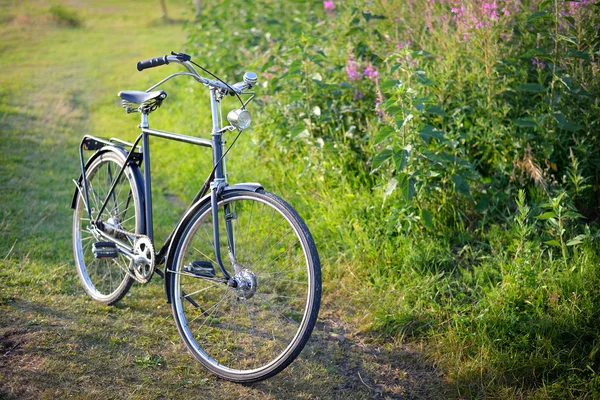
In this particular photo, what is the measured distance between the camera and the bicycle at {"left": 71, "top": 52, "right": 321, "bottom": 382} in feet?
10.3

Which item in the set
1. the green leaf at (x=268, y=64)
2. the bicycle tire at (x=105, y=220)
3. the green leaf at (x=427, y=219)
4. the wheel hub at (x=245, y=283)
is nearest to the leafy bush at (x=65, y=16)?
the green leaf at (x=268, y=64)

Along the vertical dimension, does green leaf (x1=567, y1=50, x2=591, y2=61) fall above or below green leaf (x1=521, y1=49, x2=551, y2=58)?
above

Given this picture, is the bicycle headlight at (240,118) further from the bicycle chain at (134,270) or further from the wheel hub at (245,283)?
the bicycle chain at (134,270)

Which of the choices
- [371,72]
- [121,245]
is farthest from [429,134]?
[121,245]

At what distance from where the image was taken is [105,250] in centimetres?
390

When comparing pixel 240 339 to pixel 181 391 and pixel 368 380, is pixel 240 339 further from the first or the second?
pixel 368 380

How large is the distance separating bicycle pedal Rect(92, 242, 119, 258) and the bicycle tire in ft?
0.18

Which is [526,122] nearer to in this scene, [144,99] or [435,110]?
[435,110]

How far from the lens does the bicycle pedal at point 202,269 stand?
330 centimetres

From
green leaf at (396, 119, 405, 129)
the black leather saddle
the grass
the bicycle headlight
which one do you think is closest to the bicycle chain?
the grass

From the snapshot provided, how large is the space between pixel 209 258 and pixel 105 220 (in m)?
1.16

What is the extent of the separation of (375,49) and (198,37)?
4814 mm

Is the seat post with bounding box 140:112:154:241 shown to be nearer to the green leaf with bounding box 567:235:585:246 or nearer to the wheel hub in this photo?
the wheel hub

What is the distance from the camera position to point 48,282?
14.1 ft
